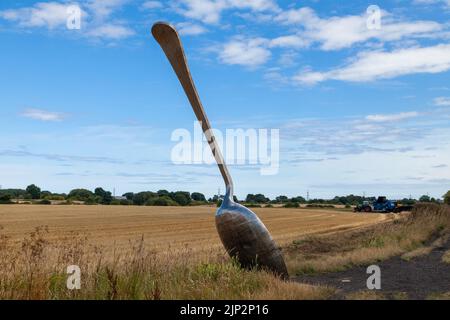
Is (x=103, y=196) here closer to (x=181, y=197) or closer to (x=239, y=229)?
(x=181, y=197)

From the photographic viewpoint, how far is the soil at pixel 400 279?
375 inches

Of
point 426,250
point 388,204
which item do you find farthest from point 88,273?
point 388,204

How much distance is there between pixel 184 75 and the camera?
1032cm

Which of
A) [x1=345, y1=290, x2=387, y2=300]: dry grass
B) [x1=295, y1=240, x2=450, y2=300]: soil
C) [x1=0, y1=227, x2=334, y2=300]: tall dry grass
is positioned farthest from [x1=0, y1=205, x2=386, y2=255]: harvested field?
[x1=345, y1=290, x2=387, y2=300]: dry grass

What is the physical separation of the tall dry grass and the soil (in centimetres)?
A: 134

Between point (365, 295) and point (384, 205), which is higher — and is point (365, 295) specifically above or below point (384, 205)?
below

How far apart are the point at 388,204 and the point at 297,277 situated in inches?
2084

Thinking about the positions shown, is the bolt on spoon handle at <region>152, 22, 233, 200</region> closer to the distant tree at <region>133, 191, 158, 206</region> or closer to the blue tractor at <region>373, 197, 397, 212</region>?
the blue tractor at <region>373, 197, 397, 212</region>

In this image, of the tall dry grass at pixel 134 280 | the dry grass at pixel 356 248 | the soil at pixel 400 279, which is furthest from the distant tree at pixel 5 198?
the tall dry grass at pixel 134 280

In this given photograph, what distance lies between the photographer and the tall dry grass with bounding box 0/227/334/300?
7.06 m

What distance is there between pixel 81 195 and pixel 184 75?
8341 cm

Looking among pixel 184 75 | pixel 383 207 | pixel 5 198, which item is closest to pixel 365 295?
pixel 184 75
